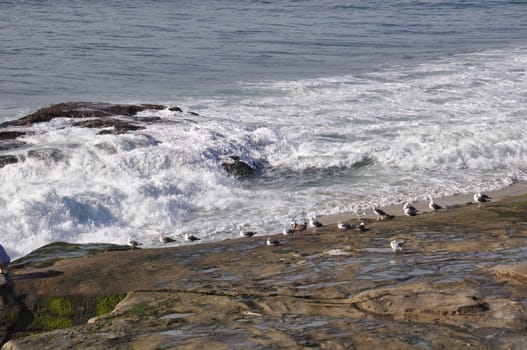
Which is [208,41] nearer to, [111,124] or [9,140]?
[111,124]

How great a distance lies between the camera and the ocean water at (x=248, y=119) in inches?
635

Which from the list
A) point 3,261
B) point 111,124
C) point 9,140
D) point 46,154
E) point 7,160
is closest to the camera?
point 3,261

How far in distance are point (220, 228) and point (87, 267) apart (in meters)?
5.70

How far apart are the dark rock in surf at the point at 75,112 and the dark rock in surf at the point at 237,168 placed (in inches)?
180

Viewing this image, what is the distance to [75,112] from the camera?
22000 millimetres

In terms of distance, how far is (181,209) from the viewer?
16.4 metres

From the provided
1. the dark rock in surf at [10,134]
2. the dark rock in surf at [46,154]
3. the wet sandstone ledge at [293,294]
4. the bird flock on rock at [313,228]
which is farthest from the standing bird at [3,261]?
the dark rock in surf at [10,134]

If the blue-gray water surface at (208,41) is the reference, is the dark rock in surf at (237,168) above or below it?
below

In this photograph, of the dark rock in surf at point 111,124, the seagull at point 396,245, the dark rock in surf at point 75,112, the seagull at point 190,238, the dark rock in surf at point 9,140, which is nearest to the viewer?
the seagull at point 396,245

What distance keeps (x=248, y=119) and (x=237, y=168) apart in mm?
5709

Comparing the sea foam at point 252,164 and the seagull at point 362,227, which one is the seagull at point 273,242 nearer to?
the seagull at point 362,227

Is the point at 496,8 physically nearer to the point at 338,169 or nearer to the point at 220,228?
the point at 338,169

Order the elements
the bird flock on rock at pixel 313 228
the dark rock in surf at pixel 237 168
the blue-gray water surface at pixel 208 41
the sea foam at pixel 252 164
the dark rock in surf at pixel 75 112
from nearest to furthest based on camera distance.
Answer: the bird flock on rock at pixel 313 228, the sea foam at pixel 252 164, the dark rock in surf at pixel 237 168, the dark rock in surf at pixel 75 112, the blue-gray water surface at pixel 208 41

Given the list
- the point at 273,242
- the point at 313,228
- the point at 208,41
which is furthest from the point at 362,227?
the point at 208,41
